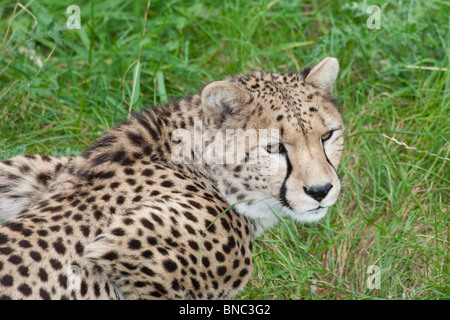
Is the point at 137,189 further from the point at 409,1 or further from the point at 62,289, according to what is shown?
the point at 409,1

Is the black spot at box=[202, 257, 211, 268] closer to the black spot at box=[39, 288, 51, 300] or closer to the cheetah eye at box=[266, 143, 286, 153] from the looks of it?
the cheetah eye at box=[266, 143, 286, 153]

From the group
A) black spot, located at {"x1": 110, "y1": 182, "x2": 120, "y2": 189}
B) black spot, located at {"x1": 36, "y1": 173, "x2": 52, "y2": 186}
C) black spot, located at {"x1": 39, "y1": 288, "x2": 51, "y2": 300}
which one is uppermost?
black spot, located at {"x1": 36, "y1": 173, "x2": 52, "y2": 186}

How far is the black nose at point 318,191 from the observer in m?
3.04

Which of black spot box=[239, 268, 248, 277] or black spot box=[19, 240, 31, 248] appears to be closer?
black spot box=[19, 240, 31, 248]

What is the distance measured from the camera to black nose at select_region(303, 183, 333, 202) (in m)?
3.04

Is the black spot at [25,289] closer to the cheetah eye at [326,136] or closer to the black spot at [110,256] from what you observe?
the black spot at [110,256]

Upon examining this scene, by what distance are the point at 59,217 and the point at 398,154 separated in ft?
7.66

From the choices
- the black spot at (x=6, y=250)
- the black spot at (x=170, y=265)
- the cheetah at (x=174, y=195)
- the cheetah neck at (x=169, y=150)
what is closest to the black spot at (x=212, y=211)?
the cheetah at (x=174, y=195)

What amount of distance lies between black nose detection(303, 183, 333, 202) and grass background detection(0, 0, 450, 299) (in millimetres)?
591

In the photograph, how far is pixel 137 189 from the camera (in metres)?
3.12

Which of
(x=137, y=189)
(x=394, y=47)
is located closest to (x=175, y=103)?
(x=137, y=189)

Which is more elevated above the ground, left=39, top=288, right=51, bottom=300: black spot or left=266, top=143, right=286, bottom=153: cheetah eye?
left=266, top=143, right=286, bottom=153: cheetah eye

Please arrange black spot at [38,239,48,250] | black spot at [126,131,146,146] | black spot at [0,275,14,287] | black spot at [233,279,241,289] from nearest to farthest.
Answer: black spot at [0,275,14,287] → black spot at [38,239,48,250] → black spot at [233,279,241,289] → black spot at [126,131,146,146]

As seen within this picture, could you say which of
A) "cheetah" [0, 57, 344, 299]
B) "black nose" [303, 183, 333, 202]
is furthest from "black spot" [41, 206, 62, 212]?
"black nose" [303, 183, 333, 202]
